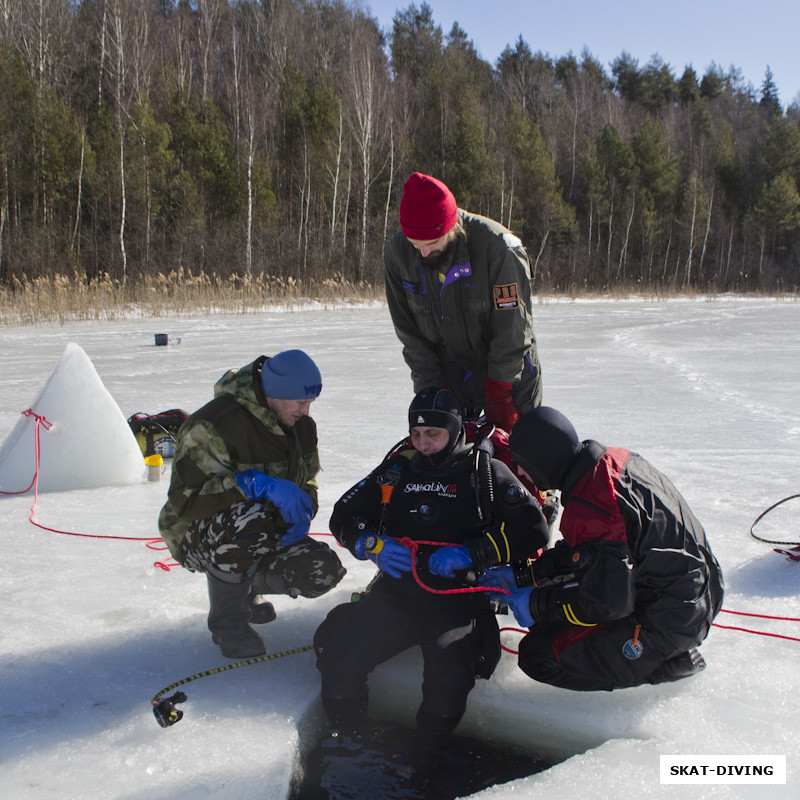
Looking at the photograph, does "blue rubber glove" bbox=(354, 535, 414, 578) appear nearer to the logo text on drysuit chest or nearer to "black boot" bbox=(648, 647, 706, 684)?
the logo text on drysuit chest

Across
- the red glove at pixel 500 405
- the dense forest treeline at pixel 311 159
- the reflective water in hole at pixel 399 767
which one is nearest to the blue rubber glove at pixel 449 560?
the reflective water in hole at pixel 399 767

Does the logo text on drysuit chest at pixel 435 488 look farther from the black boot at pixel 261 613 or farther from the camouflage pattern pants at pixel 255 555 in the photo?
the black boot at pixel 261 613

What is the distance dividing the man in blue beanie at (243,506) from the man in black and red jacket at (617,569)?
759 mm

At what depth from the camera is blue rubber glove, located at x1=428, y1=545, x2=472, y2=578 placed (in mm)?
2193

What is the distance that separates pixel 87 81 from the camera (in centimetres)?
2500

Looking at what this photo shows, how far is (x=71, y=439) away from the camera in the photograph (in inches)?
157

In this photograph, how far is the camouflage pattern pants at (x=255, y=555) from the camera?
232cm

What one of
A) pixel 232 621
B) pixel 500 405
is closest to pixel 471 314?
pixel 500 405

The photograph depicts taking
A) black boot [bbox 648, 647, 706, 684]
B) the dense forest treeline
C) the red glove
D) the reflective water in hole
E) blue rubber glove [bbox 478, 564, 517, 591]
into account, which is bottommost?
the reflective water in hole

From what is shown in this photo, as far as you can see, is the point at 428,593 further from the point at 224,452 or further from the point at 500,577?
the point at 224,452

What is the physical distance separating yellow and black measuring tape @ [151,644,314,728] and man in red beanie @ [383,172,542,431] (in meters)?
1.26

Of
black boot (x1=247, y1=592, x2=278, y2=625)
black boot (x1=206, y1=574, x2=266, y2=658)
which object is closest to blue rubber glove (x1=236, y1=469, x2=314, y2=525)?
black boot (x1=206, y1=574, x2=266, y2=658)

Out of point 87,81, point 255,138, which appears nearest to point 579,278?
point 255,138

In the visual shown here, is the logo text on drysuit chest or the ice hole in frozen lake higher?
the logo text on drysuit chest
